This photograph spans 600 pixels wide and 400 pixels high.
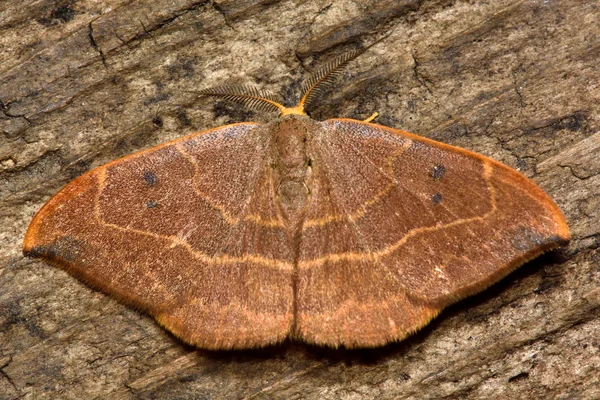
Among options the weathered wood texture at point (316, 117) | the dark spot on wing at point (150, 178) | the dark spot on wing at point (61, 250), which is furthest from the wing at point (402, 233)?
the dark spot on wing at point (61, 250)

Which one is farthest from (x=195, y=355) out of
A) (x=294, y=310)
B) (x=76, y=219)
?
(x=76, y=219)

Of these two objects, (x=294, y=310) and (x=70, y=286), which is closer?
(x=294, y=310)

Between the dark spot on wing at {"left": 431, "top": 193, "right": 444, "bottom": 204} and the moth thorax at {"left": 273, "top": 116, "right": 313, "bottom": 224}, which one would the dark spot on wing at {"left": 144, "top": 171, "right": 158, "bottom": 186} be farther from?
the dark spot on wing at {"left": 431, "top": 193, "right": 444, "bottom": 204}

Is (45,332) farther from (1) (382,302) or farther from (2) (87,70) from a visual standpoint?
(1) (382,302)

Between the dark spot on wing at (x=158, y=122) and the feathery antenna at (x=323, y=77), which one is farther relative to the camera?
the dark spot on wing at (x=158, y=122)

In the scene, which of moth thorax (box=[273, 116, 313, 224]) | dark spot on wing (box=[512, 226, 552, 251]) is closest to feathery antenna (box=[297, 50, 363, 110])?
moth thorax (box=[273, 116, 313, 224])

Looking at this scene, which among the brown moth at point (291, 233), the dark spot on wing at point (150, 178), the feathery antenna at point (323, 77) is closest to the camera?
the brown moth at point (291, 233)

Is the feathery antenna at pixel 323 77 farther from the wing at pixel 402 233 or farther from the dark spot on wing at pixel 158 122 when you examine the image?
the dark spot on wing at pixel 158 122
